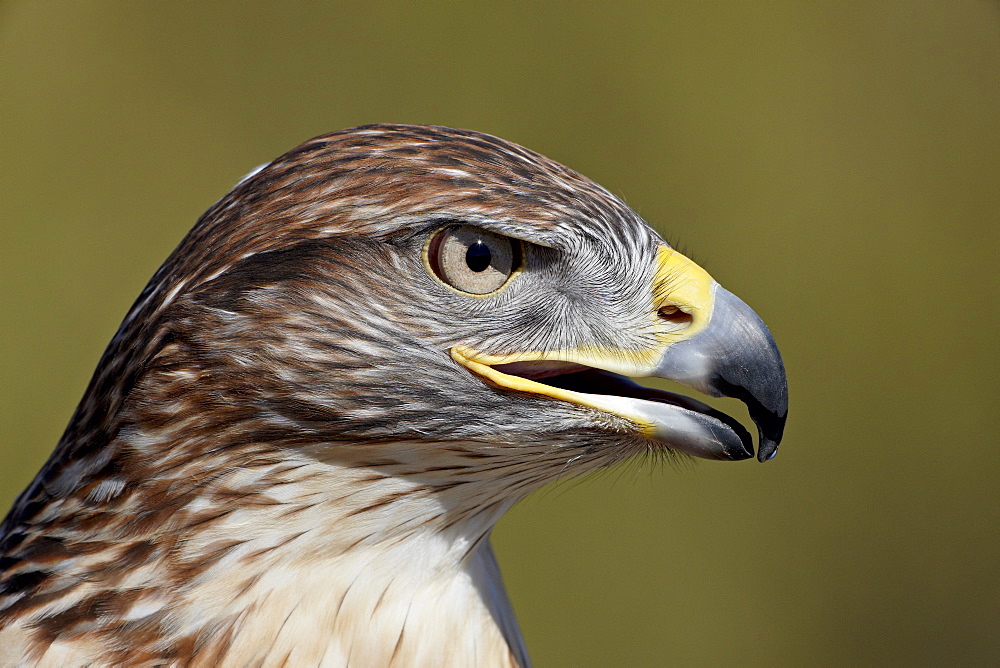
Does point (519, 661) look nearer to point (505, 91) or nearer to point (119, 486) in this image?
point (119, 486)

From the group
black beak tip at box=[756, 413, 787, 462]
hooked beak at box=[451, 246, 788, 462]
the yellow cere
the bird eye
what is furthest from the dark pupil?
black beak tip at box=[756, 413, 787, 462]

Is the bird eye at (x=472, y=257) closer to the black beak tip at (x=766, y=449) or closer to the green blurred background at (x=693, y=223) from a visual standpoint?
the black beak tip at (x=766, y=449)

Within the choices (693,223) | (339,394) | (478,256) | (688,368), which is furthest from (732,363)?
(693,223)

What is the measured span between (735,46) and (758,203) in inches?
36.4

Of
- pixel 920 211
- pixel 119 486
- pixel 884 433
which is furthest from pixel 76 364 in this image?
pixel 920 211

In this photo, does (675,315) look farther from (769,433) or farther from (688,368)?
(769,433)

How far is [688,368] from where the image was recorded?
1225 mm

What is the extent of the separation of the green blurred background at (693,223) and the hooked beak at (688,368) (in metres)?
3.58

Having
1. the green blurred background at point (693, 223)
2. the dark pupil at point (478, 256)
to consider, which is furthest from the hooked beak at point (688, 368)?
the green blurred background at point (693, 223)

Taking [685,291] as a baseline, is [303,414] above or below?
Result: below

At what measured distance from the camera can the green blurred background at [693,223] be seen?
4.81m

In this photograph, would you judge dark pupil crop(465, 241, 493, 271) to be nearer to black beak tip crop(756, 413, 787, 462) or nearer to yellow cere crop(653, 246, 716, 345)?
yellow cere crop(653, 246, 716, 345)

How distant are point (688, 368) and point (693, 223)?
13.3 ft

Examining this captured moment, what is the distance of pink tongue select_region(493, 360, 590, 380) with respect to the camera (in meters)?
1.24
